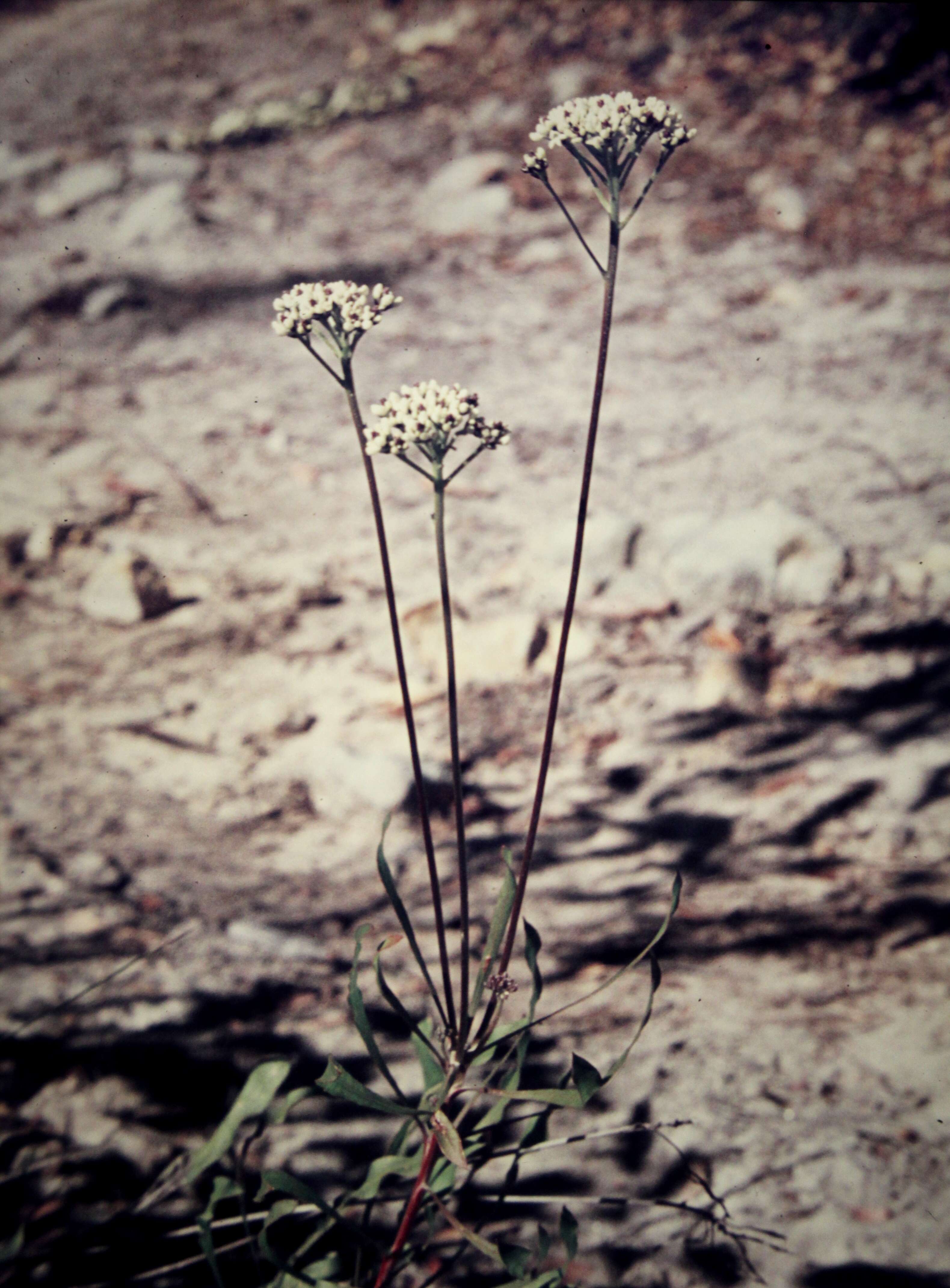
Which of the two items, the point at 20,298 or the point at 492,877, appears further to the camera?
the point at 20,298

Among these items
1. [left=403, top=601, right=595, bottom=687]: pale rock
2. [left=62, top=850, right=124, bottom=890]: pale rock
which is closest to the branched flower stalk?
[left=62, top=850, right=124, bottom=890]: pale rock

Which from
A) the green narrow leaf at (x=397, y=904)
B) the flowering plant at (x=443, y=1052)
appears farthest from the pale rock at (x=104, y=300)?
the green narrow leaf at (x=397, y=904)

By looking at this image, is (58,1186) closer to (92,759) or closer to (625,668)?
(92,759)

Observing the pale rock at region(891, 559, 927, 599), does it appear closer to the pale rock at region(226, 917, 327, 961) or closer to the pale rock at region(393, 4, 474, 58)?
the pale rock at region(226, 917, 327, 961)

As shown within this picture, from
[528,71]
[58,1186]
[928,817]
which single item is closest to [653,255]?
[528,71]

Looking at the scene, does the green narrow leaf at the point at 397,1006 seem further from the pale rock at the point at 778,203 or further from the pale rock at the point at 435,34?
the pale rock at the point at 435,34

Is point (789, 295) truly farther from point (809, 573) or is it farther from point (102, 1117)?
point (102, 1117)
